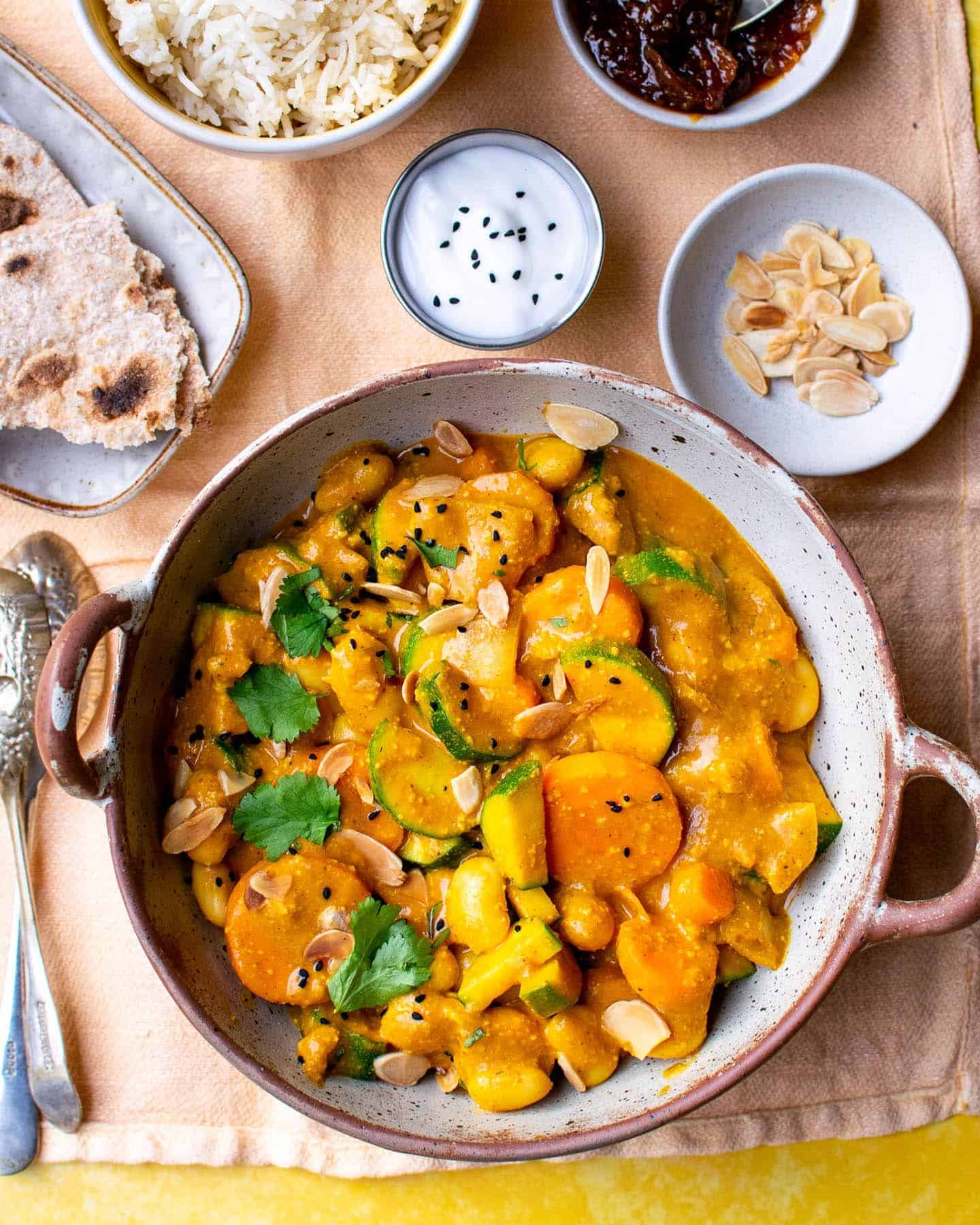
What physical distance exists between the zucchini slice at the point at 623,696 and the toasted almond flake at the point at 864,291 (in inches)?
41.1

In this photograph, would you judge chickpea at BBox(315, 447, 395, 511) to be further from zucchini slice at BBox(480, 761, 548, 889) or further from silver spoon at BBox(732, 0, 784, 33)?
silver spoon at BBox(732, 0, 784, 33)

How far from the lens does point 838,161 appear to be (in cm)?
248

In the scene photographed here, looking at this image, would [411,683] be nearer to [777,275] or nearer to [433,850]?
[433,850]

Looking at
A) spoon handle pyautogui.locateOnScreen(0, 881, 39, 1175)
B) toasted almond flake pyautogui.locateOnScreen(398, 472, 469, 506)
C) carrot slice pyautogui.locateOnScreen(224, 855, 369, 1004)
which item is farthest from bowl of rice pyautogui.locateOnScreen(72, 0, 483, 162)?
spoon handle pyautogui.locateOnScreen(0, 881, 39, 1175)

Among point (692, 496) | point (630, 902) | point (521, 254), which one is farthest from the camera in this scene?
point (521, 254)

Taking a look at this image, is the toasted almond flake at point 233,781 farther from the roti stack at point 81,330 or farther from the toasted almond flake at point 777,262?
the toasted almond flake at point 777,262

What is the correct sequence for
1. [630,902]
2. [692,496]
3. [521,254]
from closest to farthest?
[630,902] < [692,496] < [521,254]

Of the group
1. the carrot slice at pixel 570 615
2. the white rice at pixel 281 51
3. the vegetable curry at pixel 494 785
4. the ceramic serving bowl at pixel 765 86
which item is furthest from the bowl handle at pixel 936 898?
the white rice at pixel 281 51

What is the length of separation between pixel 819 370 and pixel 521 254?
0.72 metres

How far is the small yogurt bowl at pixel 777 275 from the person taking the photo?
Result: 2367 mm

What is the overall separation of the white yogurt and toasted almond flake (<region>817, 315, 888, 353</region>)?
0.58 m

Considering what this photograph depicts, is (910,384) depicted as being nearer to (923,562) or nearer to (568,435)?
(923,562)

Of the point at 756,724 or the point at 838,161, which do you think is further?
the point at 838,161

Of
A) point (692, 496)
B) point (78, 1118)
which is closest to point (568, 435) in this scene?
point (692, 496)
